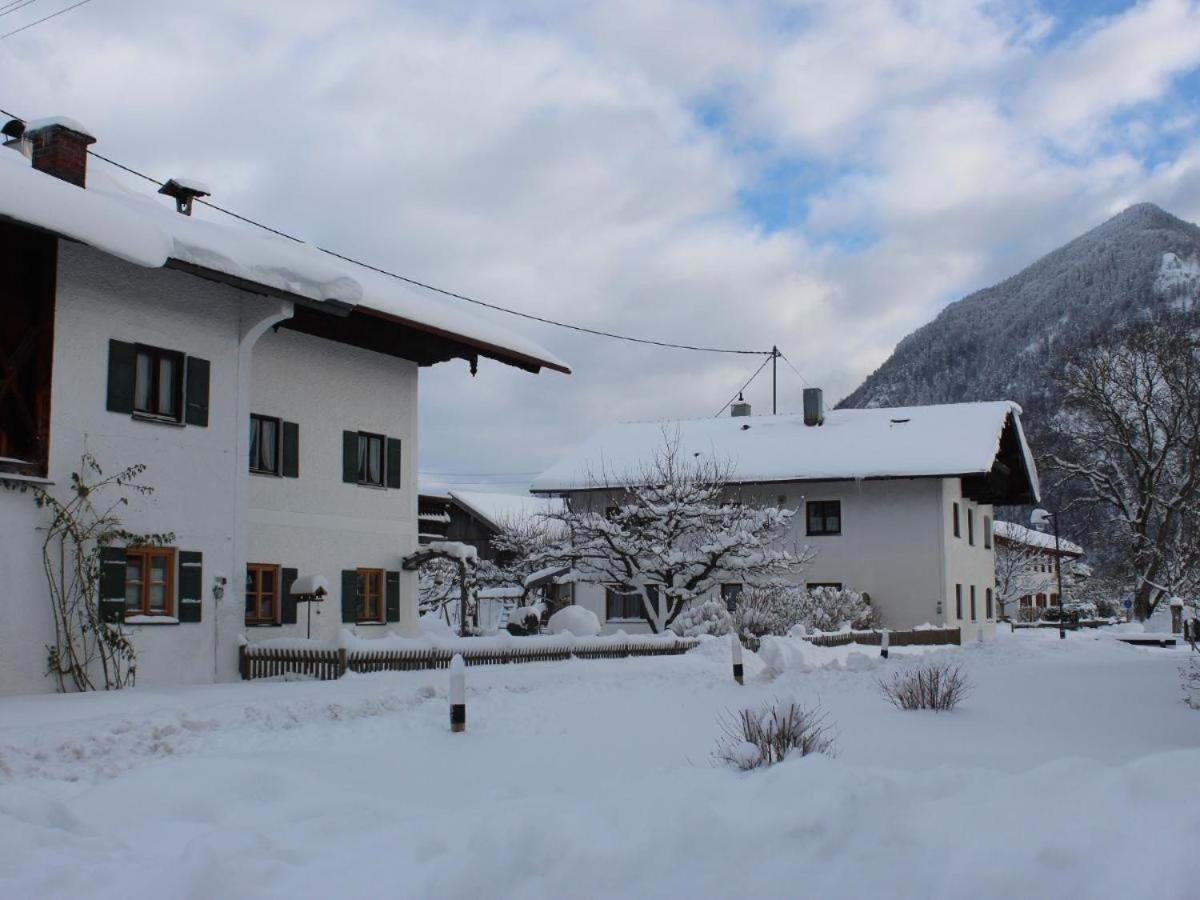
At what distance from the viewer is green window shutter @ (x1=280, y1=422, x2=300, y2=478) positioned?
2198cm

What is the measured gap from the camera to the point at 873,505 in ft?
136

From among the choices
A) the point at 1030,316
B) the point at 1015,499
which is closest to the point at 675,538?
the point at 1015,499

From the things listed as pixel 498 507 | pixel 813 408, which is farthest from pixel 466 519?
pixel 813 408

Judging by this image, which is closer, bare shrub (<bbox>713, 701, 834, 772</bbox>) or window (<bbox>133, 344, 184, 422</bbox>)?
bare shrub (<bbox>713, 701, 834, 772</bbox>)

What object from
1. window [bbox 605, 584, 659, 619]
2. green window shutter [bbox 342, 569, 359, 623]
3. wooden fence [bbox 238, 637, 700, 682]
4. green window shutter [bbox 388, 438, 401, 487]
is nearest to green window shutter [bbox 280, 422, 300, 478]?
green window shutter [bbox 342, 569, 359, 623]

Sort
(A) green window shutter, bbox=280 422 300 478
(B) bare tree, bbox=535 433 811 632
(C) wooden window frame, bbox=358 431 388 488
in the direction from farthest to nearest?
(B) bare tree, bbox=535 433 811 632
(C) wooden window frame, bbox=358 431 388 488
(A) green window shutter, bbox=280 422 300 478

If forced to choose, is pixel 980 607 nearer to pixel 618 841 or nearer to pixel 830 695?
pixel 830 695

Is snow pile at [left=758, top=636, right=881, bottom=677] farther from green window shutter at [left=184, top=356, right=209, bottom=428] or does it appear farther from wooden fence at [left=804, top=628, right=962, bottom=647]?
green window shutter at [left=184, top=356, right=209, bottom=428]

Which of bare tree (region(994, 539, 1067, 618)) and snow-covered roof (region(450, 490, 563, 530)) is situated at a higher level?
snow-covered roof (region(450, 490, 563, 530))

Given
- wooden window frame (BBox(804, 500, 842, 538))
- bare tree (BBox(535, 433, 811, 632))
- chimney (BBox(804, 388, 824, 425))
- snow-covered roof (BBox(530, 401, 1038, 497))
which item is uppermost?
chimney (BBox(804, 388, 824, 425))

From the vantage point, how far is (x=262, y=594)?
21.6 m

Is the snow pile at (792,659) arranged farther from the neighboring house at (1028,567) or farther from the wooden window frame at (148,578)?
the neighboring house at (1028,567)

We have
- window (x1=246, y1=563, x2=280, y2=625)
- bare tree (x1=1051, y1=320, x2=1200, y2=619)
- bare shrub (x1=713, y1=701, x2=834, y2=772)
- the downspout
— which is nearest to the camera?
bare shrub (x1=713, y1=701, x2=834, y2=772)

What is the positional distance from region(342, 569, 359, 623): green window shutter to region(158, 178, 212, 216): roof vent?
7.62 meters
